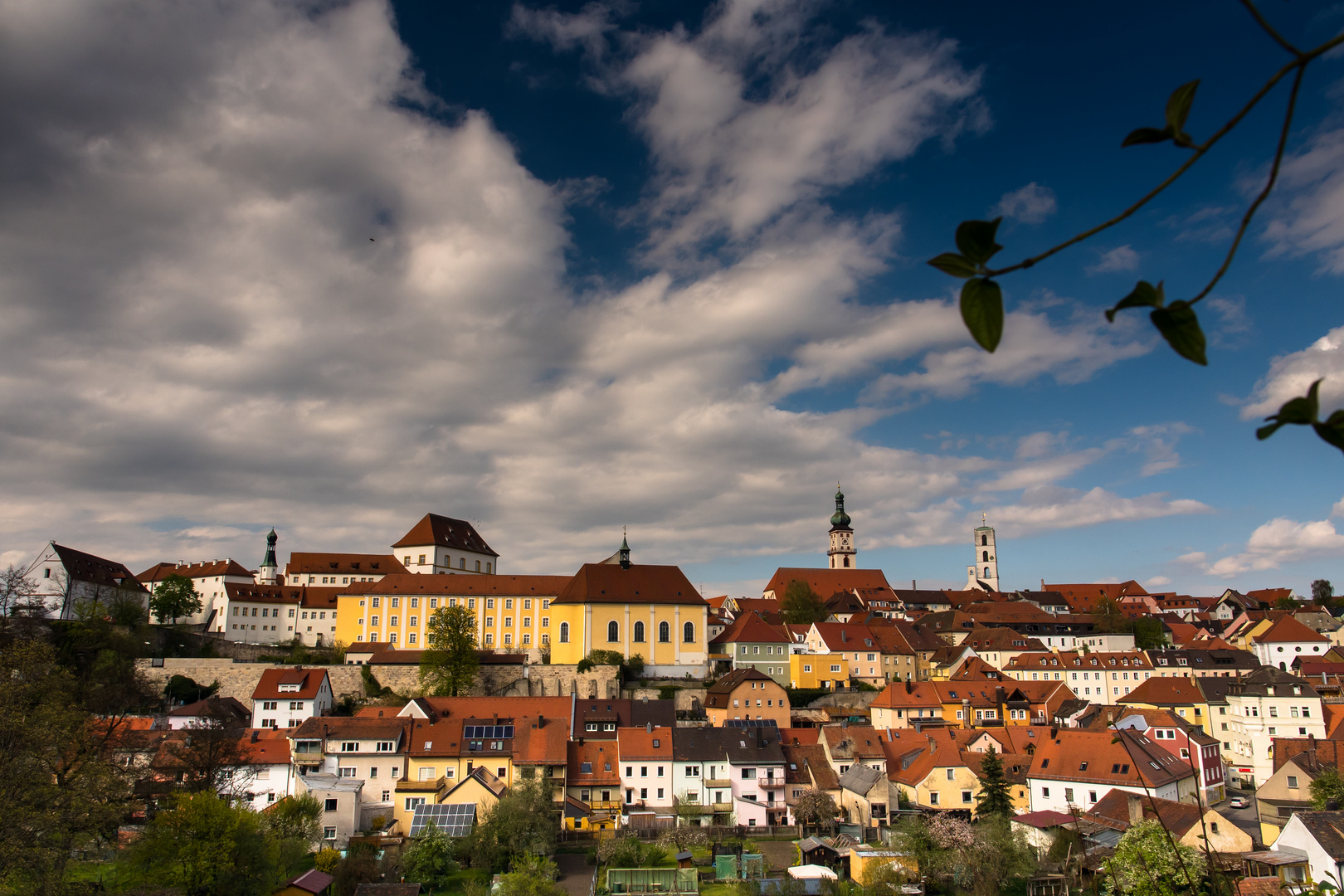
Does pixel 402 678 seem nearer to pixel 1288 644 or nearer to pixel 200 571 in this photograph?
pixel 200 571

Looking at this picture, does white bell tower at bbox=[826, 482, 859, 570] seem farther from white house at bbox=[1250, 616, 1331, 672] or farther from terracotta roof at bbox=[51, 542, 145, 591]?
terracotta roof at bbox=[51, 542, 145, 591]

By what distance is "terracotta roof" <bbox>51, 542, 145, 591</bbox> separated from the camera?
6003 centimetres

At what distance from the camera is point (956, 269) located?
1480 mm

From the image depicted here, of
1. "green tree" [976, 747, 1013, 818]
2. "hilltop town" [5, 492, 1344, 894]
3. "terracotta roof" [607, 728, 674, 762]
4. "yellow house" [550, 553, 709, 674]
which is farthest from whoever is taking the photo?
"yellow house" [550, 553, 709, 674]

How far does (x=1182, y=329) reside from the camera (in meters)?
1.43

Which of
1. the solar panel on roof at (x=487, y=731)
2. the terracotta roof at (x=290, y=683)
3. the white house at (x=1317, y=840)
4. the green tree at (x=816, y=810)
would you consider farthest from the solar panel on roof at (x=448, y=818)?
the white house at (x=1317, y=840)

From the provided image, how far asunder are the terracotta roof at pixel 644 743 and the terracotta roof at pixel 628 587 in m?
23.3

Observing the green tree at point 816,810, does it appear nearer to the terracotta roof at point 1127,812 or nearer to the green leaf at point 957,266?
the terracotta roof at point 1127,812

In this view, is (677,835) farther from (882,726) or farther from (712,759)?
(882,726)

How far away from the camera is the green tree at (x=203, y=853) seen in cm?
2447

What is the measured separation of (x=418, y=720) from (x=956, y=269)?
155 ft

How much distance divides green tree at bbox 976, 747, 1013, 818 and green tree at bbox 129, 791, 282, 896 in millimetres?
28956

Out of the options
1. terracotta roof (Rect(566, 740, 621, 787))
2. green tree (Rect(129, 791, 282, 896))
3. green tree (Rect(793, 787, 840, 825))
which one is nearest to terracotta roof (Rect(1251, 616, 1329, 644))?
green tree (Rect(793, 787, 840, 825))

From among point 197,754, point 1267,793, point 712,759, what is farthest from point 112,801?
point 1267,793
